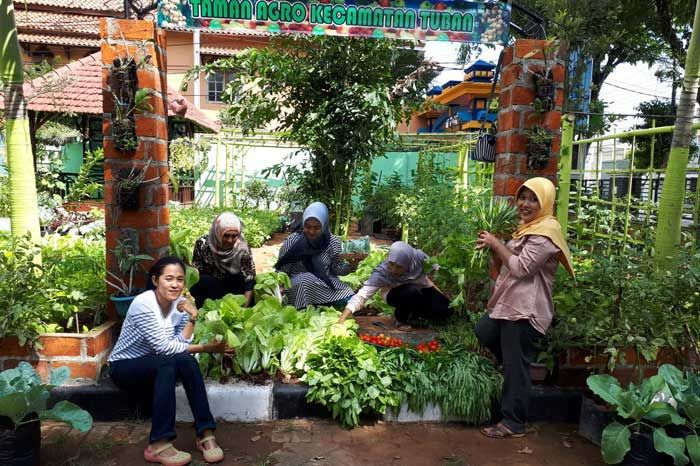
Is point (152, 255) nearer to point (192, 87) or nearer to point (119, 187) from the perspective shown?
point (119, 187)

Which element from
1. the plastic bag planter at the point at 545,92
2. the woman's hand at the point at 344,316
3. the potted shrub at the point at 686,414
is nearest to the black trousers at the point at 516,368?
the potted shrub at the point at 686,414

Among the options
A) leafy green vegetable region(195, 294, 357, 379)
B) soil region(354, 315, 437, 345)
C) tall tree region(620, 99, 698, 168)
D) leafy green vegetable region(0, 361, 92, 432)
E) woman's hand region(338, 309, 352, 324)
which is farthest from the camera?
tall tree region(620, 99, 698, 168)

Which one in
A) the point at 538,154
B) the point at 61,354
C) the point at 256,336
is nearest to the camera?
the point at 61,354

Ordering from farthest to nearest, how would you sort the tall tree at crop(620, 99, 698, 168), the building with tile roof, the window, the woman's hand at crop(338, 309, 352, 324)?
the window → the building with tile roof → the tall tree at crop(620, 99, 698, 168) → the woman's hand at crop(338, 309, 352, 324)

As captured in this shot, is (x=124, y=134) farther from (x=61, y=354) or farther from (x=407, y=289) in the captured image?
(x=407, y=289)

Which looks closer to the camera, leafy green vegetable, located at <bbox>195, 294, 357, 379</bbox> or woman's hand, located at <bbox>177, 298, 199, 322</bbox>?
woman's hand, located at <bbox>177, 298, 199, 322</bbox>

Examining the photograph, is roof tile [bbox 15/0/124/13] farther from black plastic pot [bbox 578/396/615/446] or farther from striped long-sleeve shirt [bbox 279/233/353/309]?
black plastic pot [bbox 578/396/615/446]

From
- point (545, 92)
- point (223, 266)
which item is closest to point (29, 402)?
point (223, 266)

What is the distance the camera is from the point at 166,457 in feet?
9.06

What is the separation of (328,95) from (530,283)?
17.0ft

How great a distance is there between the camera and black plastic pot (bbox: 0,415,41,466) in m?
2.54

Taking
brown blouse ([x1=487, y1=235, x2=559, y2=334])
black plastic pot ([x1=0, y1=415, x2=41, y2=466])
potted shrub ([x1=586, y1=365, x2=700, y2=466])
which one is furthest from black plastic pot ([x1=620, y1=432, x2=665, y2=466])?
black plastic pot ([x1=0, y1=415, x2=41, y2=466])

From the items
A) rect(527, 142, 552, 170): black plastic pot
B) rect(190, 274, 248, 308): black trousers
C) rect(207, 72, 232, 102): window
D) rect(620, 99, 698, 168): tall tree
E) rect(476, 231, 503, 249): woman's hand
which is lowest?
rect(190, 274, 248, 308): black trousers

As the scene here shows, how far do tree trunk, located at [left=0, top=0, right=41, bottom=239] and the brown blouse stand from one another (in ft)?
10.8
